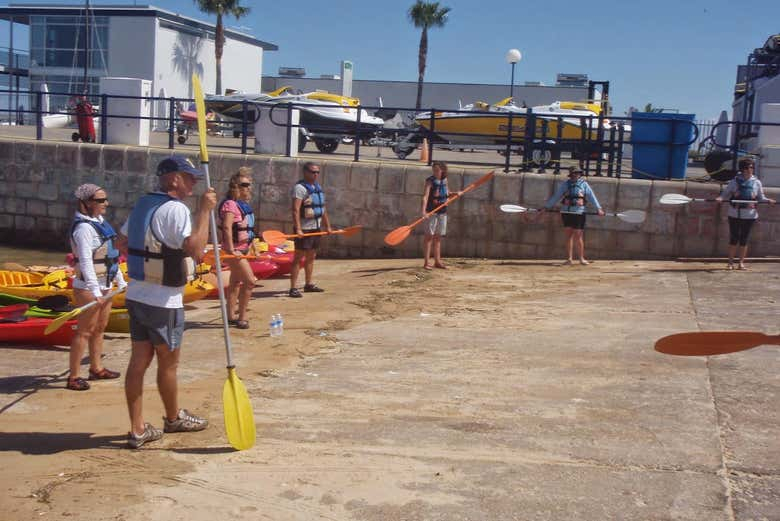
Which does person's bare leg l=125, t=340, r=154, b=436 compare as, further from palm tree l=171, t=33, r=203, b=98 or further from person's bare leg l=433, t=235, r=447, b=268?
palm tree l=171, t=33, r=203, b=98

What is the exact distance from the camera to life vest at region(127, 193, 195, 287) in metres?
5.15

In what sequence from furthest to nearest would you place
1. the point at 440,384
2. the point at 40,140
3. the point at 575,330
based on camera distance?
the point at 40,140, the point at 575,330, the point at 440,384

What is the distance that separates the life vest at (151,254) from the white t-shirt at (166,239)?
3cm

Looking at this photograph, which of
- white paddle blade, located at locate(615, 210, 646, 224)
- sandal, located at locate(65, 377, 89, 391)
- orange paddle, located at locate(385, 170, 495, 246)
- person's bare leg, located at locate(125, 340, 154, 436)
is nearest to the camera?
person's bare leg, located at locate(125, 340, 154, 436)

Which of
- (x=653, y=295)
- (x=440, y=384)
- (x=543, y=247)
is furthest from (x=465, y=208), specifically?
(x=440, y=384)

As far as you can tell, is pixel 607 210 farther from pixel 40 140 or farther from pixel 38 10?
pixel 38 10

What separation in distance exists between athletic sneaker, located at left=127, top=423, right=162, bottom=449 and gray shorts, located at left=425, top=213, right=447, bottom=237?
7575 mm

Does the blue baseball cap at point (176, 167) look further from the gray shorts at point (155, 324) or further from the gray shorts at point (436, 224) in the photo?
the gray shorts at point (436, 224)

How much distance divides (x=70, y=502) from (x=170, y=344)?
3.56ft

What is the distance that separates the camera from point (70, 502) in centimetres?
452

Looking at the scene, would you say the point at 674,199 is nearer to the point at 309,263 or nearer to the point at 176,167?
the point at 309,263

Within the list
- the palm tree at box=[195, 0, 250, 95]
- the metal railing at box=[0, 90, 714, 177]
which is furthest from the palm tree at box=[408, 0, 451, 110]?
the metal railing at box=[0, 90, 714, 177]

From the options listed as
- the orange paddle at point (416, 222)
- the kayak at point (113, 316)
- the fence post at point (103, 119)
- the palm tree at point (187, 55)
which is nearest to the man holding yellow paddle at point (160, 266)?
the kayak at point (113, 316)

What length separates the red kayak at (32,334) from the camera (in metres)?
8.25
